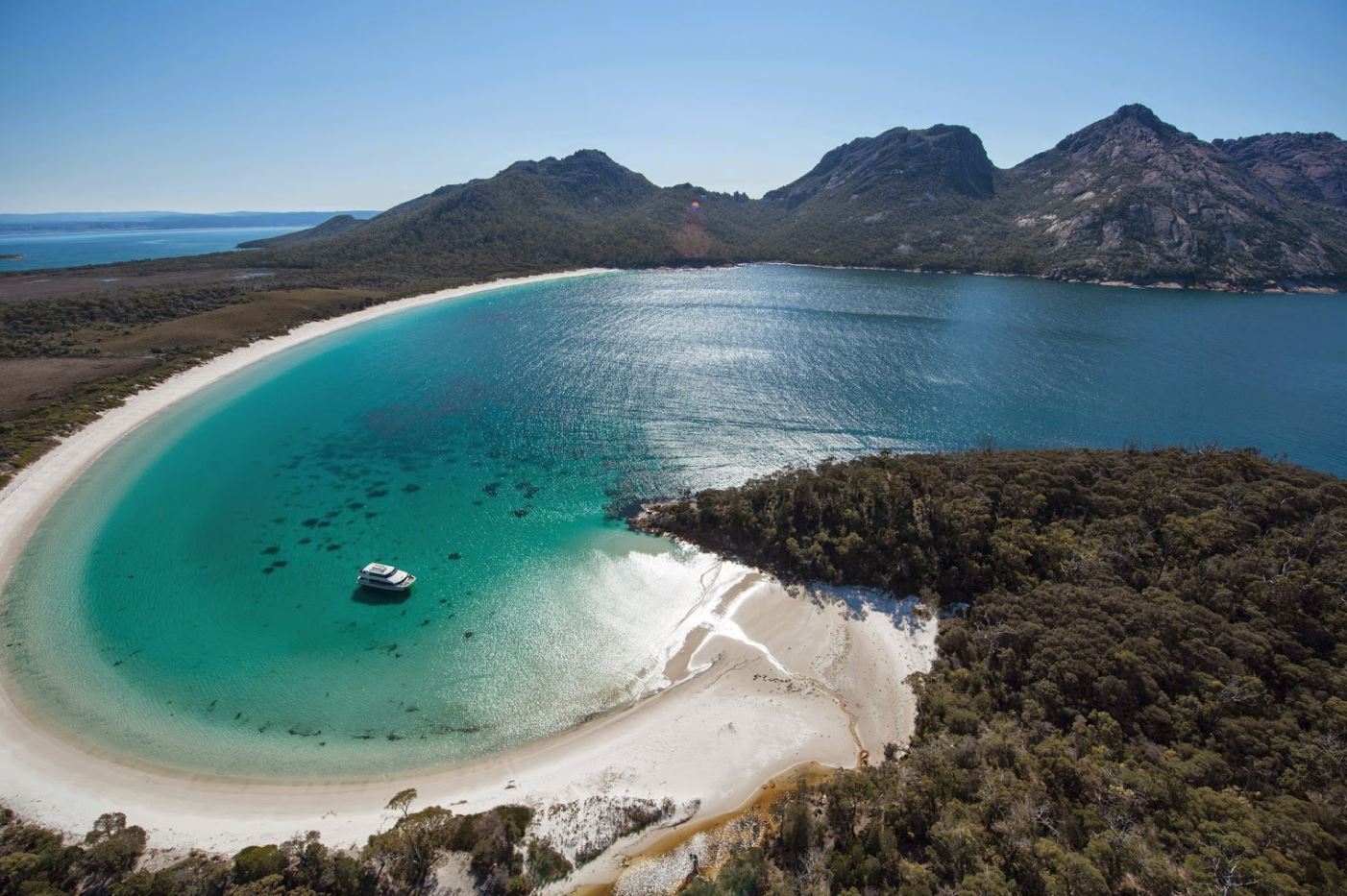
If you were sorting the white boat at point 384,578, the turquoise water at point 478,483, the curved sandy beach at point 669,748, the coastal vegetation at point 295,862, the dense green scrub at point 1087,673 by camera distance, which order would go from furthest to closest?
1. the white boat at point 384,578
2. the turquoise water at point 478,483
3. the curved sandy beach at point 669,748
4. the coastal vegetation at point 295,862
5. the dense green scrub at point 1087,673

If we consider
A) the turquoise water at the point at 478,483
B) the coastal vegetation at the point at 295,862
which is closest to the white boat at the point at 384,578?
the turquoise water at the point at 478,483

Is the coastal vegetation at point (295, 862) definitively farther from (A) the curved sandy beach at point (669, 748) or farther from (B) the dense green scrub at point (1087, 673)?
(B) the dense green scrub at point (1087, 673)

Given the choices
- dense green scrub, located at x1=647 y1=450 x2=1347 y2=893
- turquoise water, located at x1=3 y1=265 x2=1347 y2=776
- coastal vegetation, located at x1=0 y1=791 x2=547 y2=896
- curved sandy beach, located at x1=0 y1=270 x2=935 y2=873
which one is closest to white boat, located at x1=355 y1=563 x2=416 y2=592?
turquoise water, located at x1=3 y1=265 x2=1347 y2=776

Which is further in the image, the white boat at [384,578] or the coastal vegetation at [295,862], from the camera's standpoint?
the white boat at [384,578]

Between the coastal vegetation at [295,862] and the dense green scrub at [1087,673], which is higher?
the dense green scrub at [1087,673]

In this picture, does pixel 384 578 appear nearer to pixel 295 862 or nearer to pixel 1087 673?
pixel 295 862

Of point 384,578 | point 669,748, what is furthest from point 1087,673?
point 384,578

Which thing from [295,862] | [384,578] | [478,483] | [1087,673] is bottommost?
[295,862]

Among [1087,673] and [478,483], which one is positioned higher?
[478,483]
